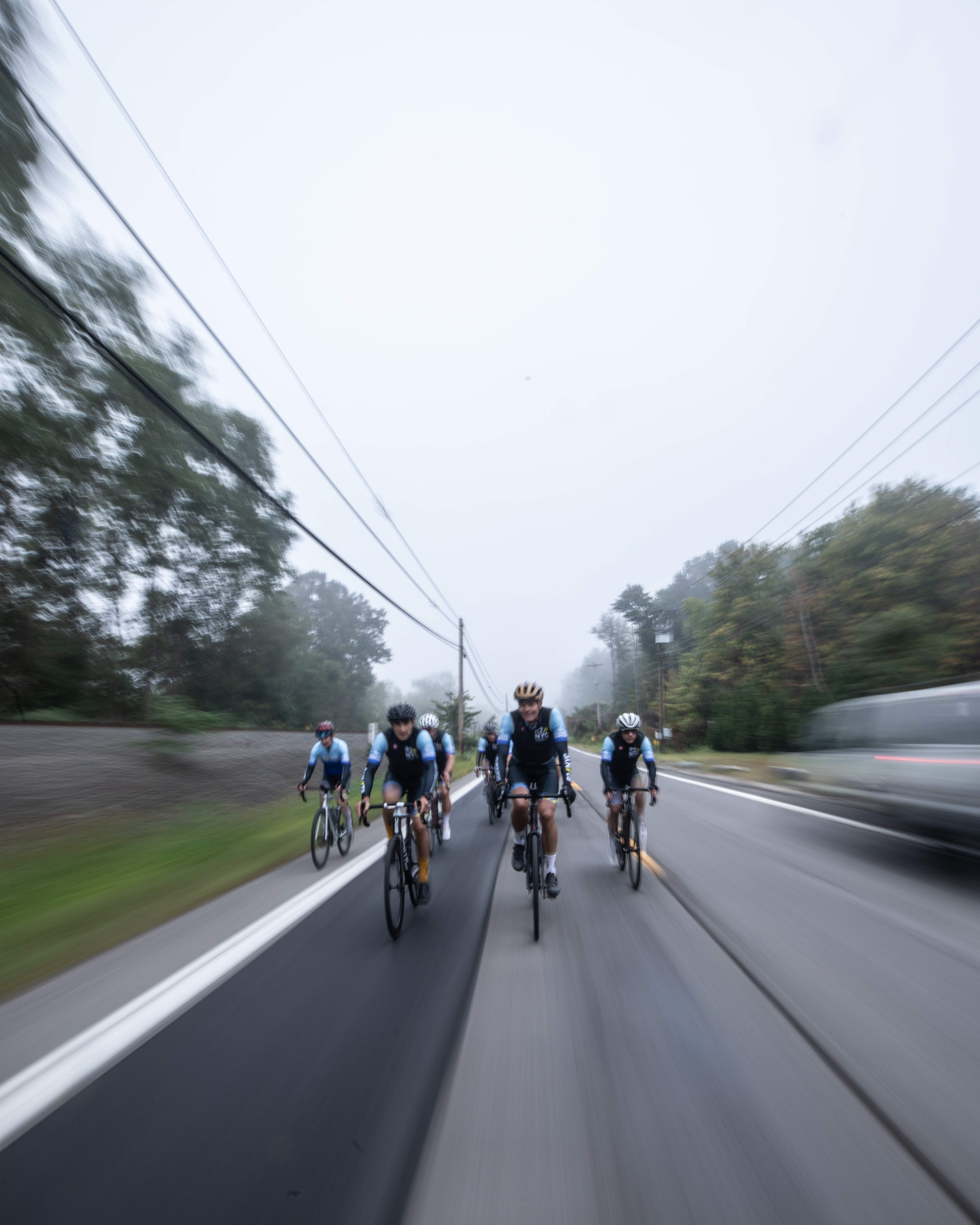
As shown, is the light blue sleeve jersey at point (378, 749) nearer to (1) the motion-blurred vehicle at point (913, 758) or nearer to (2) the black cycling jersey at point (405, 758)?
(2) the black cycling jersey at point (405, 758)

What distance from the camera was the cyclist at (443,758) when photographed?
23.2ft

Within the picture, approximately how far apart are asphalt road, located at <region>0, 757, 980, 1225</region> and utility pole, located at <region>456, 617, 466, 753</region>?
3158cm

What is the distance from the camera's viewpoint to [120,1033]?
3.38 m

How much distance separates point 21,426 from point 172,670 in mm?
14492

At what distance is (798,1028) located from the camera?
11.0ft

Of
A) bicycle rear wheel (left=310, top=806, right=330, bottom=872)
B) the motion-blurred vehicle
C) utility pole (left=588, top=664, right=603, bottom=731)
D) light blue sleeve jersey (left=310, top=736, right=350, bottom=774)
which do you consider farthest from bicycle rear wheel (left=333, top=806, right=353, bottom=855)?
utility pole (left=588, top=664, right=603, bottom=731)

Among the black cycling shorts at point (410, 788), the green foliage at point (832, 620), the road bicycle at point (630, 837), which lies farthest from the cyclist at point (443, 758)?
the green foliage at point (832, 620)

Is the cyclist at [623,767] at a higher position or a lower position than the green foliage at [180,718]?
lower

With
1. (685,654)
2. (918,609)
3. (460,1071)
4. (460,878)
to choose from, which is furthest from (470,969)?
(685,654)

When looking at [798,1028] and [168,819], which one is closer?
[798,1028]

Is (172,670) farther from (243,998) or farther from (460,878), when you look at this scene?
(243,998)

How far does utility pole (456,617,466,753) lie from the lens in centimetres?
3675

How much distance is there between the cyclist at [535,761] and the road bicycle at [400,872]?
933 mm

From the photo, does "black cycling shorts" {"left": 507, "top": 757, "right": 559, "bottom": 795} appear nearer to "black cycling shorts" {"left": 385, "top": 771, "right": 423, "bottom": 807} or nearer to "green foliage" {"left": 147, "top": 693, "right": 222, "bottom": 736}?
"black cycling shorts" {"left": 385, "top": 771, "right": 423, "bottom": 807}
